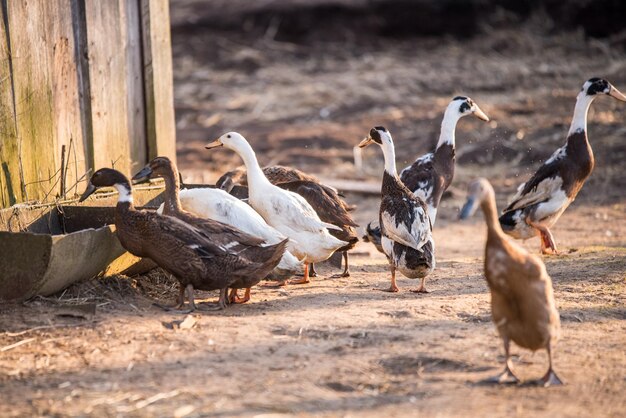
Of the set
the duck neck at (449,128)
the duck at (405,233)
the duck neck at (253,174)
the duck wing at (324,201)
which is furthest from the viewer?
the duck neck at (449,128)

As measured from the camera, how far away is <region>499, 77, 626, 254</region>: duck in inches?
405

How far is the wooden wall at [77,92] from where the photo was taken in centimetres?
780

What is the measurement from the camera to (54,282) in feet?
23.0

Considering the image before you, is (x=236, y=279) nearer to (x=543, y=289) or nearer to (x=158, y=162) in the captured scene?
(x=158, y=162)

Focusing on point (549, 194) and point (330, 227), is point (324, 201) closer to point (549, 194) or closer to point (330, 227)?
point (330, 227)

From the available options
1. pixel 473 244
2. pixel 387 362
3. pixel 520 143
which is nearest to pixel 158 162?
pixel 387 362

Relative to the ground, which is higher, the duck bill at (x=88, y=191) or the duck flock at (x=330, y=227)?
the duck bill at (x=88, y=191)

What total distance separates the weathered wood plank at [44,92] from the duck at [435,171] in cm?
317

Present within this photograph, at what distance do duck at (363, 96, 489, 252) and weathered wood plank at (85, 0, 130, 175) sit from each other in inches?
104

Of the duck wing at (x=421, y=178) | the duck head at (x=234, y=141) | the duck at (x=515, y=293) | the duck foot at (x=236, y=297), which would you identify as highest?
the duck head at (x=234, y=141)

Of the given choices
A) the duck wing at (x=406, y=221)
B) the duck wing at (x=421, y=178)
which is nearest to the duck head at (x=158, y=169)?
the duck wing at (x=406, y=221)

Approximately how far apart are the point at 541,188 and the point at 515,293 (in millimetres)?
4717

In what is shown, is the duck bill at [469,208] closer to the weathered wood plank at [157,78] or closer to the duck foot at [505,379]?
the duck foot at [505,379]

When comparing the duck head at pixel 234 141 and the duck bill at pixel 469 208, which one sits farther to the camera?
the duck head at pixel 234 141
